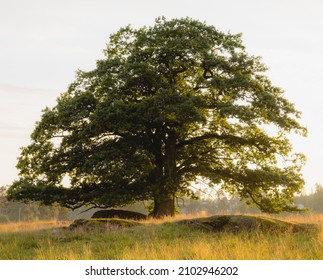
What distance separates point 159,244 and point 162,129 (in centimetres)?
1522

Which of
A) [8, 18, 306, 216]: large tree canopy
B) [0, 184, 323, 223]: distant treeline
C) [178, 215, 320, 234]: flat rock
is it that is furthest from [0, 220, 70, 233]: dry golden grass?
[0, 184, 323, 223]: distant treeline

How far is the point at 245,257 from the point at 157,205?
1754cm

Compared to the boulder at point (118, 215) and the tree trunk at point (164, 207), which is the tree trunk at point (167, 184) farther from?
the boulder at point (118, 215)

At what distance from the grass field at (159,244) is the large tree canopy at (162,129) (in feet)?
23.5

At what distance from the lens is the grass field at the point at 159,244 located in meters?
11.9

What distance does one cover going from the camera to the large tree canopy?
2561 centimetres

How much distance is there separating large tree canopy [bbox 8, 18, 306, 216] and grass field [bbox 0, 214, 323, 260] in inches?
282

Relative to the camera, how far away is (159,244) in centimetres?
1406

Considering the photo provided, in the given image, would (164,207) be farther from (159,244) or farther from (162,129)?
(159,244)

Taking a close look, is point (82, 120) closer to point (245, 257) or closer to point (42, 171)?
point (42, 171)

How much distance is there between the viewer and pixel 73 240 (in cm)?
1700

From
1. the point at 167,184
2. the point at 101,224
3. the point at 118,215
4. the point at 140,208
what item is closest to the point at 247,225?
the point at 101,224

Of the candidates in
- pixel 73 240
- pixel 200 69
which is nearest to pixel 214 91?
pixel 200 69
